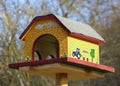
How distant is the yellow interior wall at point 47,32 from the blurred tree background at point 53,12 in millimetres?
8588

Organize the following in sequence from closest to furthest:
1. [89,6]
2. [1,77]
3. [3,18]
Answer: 1. [3,18]
2. [1,77]
3. [89,6]

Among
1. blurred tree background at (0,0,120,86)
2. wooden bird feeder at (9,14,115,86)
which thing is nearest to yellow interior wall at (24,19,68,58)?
wooden bird feeder at (9,14,115,86)

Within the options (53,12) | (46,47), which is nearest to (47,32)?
(46,47)

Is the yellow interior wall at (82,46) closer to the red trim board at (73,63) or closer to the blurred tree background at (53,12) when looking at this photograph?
the red trim board at (73,63)

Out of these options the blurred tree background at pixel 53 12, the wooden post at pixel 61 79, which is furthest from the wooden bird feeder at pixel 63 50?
the blurred tree background at pixel 53 12

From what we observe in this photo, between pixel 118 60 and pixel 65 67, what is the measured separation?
9.99m

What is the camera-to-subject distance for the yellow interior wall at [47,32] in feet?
22.7

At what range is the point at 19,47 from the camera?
1647 centimetres

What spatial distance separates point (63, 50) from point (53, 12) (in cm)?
1081

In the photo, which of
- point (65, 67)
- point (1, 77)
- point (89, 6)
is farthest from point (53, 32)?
point (89, 6)

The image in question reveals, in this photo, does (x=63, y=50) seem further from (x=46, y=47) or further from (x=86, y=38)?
(x=46, y=47)

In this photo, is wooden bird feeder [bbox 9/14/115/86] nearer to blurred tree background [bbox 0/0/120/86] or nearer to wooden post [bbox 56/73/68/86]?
wooden post [bbox 56/73/68/86]

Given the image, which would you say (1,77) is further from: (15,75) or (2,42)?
(2,42)

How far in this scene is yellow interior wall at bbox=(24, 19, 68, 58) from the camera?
692 centimetres
